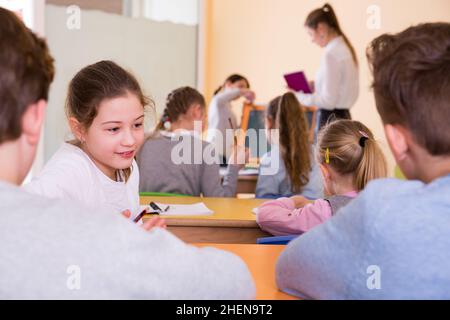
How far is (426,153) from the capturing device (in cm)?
112

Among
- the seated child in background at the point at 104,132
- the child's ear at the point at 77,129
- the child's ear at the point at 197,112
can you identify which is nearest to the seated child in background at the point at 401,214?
the seated child in background at the point at 104,132

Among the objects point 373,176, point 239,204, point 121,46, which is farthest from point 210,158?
point 121,46

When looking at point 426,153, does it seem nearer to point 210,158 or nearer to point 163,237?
point 163,237

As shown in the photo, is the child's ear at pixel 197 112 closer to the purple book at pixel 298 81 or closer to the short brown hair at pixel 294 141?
the short brown hair at pixel 294 141

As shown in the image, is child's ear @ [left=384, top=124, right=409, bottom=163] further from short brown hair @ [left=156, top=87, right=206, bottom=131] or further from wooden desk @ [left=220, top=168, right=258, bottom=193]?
wooden desk @ [left=220, top=168, right=258, bottom=193]

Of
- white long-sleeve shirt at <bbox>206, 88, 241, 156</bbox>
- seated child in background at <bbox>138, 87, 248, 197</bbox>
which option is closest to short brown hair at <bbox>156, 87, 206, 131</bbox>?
seated child in background at <bbox>138, 87, 248, 197</bbox>

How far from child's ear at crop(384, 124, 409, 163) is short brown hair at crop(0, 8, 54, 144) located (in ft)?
1.84

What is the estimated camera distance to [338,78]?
15.5 feet

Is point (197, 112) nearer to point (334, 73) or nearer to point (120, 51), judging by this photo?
point (334, 73)

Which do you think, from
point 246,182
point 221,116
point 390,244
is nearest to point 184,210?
point 390,244

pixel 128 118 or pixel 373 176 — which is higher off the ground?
pixel 128 118
